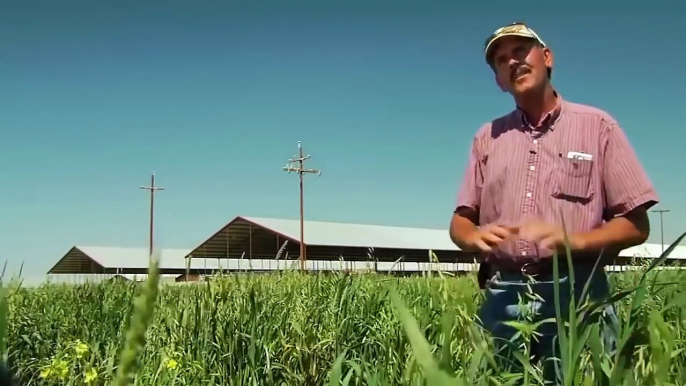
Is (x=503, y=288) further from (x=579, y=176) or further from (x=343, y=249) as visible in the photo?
(x=343, y=249)

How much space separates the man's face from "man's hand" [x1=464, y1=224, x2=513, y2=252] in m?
0.55

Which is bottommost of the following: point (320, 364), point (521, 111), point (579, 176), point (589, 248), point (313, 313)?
point (320, 364)

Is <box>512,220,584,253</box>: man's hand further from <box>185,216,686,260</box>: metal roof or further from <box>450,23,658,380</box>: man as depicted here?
<box>185,216,686,260</box>: metal roof

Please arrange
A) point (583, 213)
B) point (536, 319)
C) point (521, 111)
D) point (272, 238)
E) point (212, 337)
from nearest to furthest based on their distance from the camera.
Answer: point (536, 319) < point (583, 213) < point (521, 111) < point (212, 337) < point (272, 238)

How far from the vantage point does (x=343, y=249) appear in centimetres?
4047

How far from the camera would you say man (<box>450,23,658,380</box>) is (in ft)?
7.73

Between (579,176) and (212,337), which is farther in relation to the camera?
(212,337)

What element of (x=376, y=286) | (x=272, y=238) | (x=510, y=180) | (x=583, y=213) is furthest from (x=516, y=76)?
(x=272, y=238)

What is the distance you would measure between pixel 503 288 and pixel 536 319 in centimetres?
37

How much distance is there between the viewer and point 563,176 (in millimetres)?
2447

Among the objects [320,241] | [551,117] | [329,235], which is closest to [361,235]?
[329,235]

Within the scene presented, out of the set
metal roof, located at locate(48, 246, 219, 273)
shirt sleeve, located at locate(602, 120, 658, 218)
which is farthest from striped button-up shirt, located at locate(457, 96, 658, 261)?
metal roof, located at locate(48, 246, 219, 273)

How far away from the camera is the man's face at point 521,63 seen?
2.49 metres

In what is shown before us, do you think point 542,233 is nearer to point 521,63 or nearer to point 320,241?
point 521,63
